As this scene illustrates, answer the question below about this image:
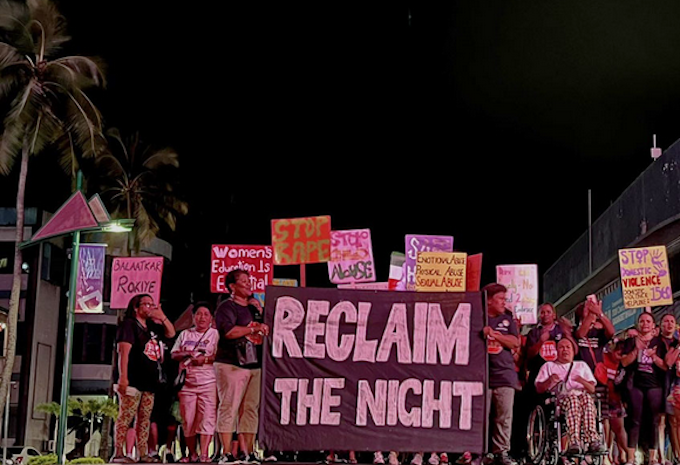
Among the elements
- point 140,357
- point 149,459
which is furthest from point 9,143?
point 149,459

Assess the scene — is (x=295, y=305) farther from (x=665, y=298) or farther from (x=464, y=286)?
(x=665, y=298)

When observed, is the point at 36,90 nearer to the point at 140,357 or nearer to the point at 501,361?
the point at 140,357

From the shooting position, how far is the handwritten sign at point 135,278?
63.5 feet

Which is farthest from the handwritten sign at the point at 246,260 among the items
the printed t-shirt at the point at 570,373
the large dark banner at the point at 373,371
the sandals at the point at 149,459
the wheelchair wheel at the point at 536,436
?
the printed t-shirt at the point at 570,373

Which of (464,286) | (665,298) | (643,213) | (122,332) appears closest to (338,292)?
(122,332)

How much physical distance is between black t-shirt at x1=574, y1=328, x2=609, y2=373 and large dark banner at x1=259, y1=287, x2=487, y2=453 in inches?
57.9

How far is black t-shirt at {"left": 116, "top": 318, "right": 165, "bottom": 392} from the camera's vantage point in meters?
12.3

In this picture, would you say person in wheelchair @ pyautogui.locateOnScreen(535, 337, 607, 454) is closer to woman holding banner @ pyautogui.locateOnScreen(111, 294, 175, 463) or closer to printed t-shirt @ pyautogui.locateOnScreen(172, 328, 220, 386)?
printed t-shirt @ pyautogui.locateOnScreen(172, 328, 220, 386)

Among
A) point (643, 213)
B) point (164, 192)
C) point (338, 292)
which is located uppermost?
point (164, 192)

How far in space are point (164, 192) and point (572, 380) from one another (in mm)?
35006

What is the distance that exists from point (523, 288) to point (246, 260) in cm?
701

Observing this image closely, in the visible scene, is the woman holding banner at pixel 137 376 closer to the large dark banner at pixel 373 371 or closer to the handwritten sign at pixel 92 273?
the large dark banner at pixel 373 371

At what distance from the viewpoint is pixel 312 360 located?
11891 mm

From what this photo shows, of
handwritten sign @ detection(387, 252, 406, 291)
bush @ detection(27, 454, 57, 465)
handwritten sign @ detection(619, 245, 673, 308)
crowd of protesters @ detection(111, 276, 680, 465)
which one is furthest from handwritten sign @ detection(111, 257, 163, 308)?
handwritten sign @ detection(619, 245, 673, 308)
